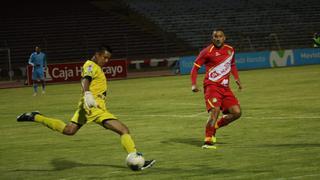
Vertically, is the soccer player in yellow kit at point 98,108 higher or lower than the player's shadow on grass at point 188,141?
higher

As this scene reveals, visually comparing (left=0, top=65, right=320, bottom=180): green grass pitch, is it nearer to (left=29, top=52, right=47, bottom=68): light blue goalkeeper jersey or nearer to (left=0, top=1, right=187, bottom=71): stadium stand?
(left=29, top=52, right=47, bottom=68): light blue goalkeeper jersey

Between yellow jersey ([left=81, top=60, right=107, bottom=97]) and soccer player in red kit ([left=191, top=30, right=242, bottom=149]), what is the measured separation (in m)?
2.63

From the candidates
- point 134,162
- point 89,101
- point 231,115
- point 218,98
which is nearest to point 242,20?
point 231,115

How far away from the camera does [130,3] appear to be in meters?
55.2

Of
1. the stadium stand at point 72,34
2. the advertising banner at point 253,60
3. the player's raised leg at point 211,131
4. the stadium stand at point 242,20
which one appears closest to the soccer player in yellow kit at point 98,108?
the player's raised leg at point 211,131

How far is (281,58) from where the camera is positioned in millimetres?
44844

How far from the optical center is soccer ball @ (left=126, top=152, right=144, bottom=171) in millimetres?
9898

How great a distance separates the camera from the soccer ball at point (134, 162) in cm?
990

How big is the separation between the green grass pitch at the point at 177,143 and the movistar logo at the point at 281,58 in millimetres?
21007

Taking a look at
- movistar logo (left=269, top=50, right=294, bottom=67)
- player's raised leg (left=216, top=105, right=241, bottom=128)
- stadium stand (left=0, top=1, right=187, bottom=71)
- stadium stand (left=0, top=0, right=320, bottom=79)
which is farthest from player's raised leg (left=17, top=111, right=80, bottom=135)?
movistar logo (left=269, top=50, right=294, bottom=67)

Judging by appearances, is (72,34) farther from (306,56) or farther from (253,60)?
(306,56)

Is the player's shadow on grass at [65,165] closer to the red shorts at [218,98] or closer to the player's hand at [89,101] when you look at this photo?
the player's hand at [89,101]

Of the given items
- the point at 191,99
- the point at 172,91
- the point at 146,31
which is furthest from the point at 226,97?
the point at 146,31

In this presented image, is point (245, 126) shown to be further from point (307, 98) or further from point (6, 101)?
point (6, 101)
